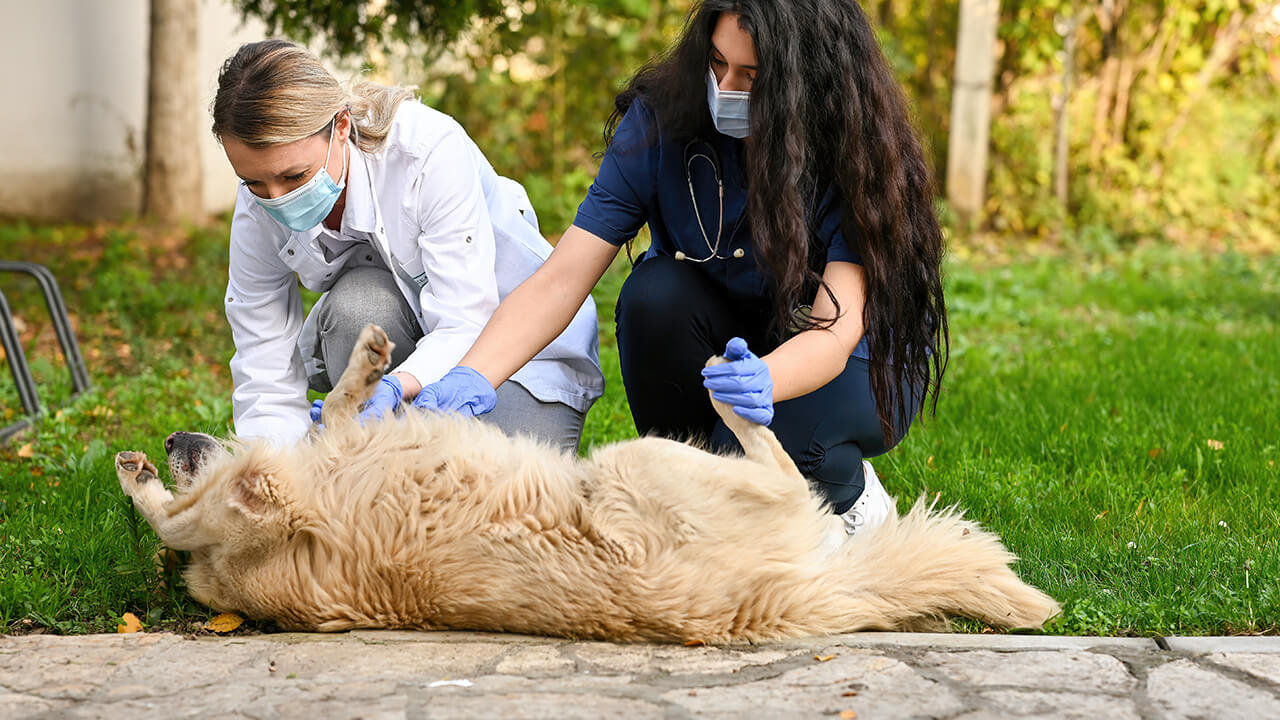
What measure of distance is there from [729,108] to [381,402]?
103cm

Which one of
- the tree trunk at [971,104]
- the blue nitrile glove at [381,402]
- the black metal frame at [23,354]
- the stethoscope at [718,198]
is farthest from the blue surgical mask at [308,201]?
the tree trunk at [971,104]

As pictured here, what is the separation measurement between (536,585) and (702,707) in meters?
0.45

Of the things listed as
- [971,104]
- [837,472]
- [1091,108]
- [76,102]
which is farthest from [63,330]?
[1091,108]

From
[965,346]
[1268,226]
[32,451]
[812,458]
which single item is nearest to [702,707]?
[812,458]

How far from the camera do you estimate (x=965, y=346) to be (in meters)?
5.51

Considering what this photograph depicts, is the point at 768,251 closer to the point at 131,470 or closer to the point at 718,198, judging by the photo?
the point at 718,198

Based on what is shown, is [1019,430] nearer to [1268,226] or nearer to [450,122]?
[450,122]

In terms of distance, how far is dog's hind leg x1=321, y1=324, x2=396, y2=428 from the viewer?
2451mm

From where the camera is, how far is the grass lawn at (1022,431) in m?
2.56

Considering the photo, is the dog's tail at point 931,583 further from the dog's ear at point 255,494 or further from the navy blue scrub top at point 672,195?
the dog's ear at point 255,494

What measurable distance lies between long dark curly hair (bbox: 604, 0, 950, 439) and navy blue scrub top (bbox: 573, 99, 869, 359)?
6cm

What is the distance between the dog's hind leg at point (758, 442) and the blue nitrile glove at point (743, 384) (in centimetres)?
2

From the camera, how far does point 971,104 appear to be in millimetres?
8688

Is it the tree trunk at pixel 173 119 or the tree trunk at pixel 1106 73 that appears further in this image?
the tree trunk at pixel 1106 73
